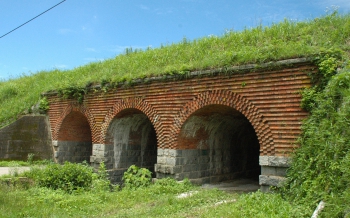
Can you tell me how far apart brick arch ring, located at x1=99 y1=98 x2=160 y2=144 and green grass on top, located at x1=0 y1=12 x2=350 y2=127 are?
818 millimetres

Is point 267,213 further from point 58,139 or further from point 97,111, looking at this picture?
point 58,139

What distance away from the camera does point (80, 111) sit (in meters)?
13.3

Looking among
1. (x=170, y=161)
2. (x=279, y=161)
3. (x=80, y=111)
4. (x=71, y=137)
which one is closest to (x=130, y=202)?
(x=170, y=161)

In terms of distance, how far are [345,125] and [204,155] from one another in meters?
5.33

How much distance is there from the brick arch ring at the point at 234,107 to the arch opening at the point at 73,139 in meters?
5.69

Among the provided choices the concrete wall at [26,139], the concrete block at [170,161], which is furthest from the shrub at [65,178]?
the concrete wall at [26,139]

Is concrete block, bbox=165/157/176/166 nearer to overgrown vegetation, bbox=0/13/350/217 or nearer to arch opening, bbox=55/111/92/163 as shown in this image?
overgrown vegetation, bbox=0/13/350/217

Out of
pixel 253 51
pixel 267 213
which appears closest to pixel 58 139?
pixel 253 51

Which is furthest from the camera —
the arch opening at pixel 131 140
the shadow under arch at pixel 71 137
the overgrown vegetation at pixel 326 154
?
the shadow under arch at pixel 71 137

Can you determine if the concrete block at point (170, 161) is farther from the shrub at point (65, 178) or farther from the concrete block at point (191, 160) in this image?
the shrub at point (65, 178)

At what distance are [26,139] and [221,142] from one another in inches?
337

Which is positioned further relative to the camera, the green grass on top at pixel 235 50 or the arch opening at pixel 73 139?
the arch opening at pixel 73 139

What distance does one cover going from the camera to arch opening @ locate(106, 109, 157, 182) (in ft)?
40.7

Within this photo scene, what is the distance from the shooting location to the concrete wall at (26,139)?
14094mm
